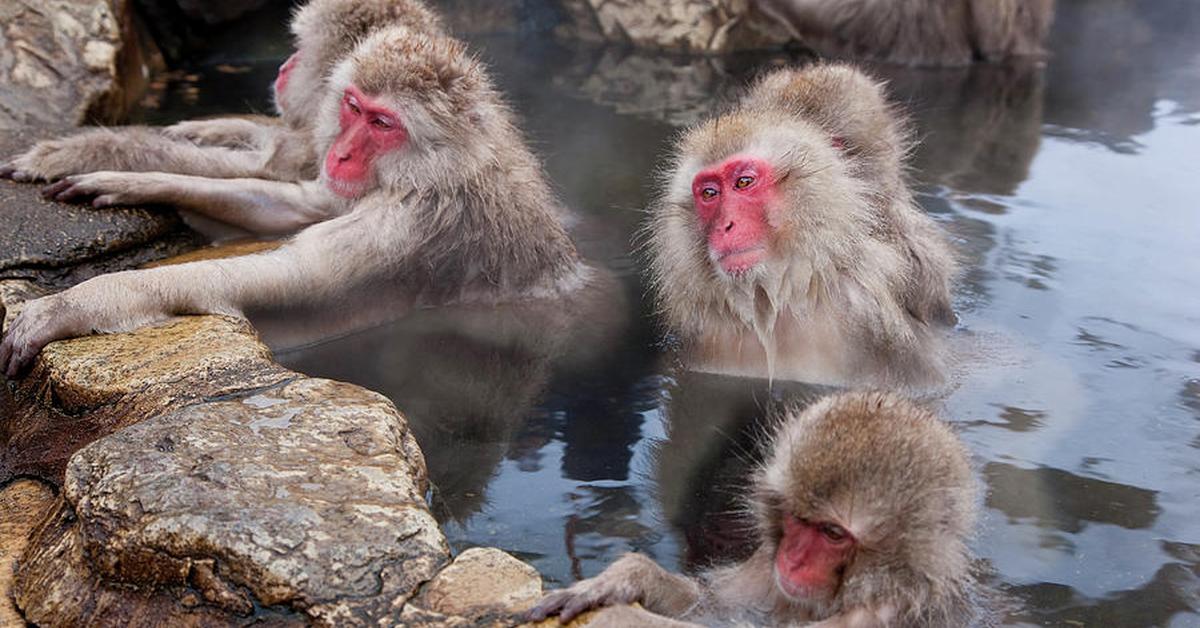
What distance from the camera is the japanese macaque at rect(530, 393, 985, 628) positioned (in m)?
3.12

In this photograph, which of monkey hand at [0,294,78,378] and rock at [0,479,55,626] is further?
monkey hand at [0,294,78,378]

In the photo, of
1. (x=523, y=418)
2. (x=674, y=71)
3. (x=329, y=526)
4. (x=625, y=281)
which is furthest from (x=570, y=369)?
(x=674, y=71)

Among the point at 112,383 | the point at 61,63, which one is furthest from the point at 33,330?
the point at 61,63

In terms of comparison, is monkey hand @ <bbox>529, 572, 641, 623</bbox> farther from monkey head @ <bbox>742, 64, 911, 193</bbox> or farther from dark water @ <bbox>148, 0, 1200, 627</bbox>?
monkey head @ <bbox>742, 64, 911, 193</bbox>

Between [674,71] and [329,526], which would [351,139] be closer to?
[329,526]

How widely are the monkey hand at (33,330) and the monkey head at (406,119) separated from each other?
1.19 meters

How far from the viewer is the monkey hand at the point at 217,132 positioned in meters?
6.57

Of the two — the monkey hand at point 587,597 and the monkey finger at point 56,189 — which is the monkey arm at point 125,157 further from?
the monkey hand at point 587,597

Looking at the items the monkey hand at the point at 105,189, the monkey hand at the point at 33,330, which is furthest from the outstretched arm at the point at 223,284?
the monkey hand at the point at 105,189

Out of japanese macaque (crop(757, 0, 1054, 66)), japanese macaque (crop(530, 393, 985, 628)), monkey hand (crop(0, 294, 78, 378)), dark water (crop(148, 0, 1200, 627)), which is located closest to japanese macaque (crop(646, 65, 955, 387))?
dark water (crop(148, 0, 1200, 627))

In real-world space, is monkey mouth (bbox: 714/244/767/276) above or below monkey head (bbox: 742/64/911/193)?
below

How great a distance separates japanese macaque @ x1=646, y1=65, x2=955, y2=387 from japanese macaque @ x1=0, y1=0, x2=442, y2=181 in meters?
1.73

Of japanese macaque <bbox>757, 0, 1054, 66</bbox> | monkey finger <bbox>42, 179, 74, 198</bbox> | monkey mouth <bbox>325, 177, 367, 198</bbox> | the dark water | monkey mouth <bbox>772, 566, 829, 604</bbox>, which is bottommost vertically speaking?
japanese macaque <bbox>757, 0, 1054, 66</bbox>

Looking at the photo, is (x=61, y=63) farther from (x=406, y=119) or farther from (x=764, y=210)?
(x=764, y=210)
